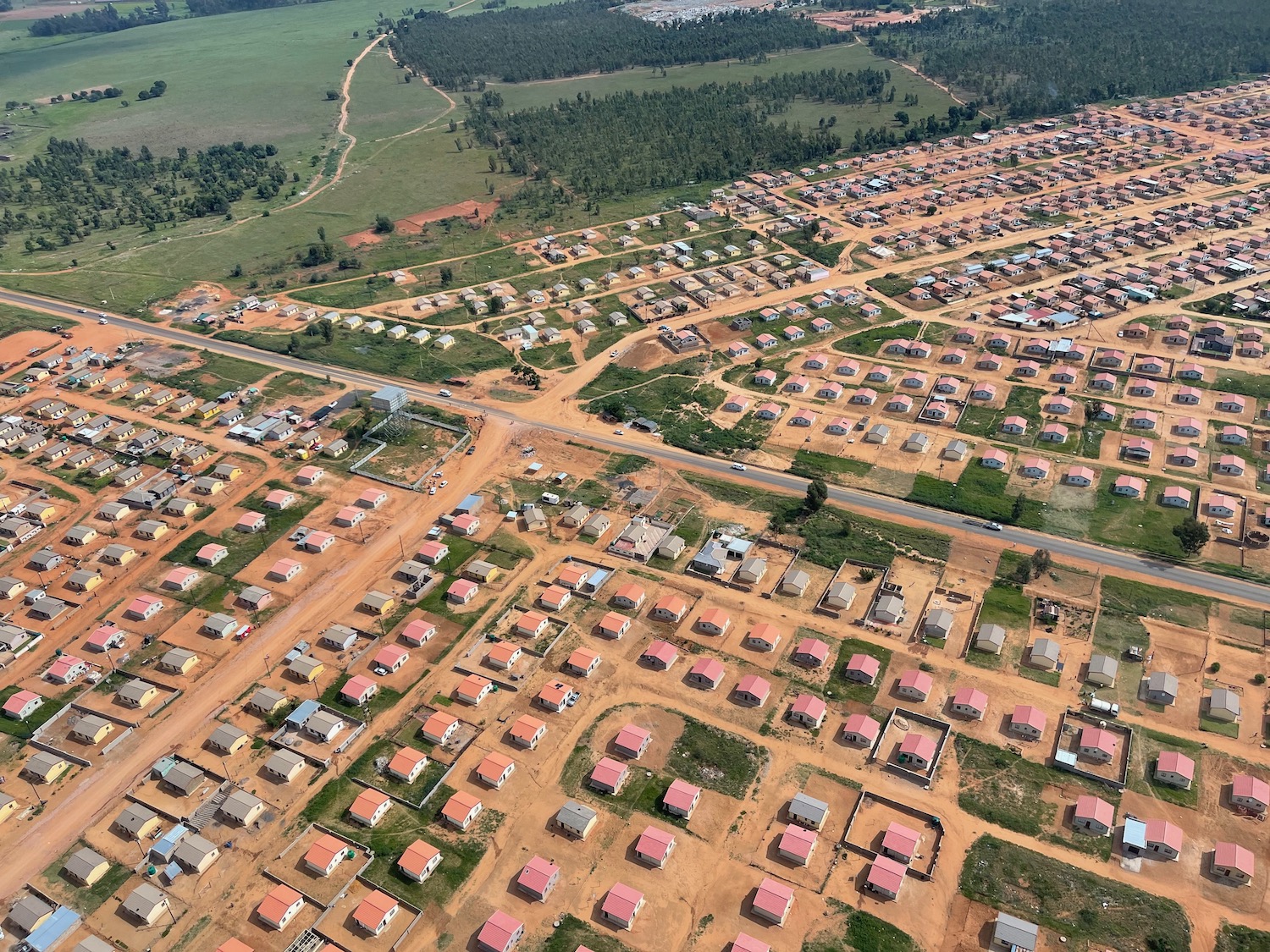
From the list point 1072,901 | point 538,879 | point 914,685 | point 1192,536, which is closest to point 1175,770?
point 1072,901

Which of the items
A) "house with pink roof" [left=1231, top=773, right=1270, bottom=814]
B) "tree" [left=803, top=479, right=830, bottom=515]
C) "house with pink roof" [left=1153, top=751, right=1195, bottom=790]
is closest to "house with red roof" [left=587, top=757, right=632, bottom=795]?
"tree" [left=803, top=479, right=830, bottom=515]

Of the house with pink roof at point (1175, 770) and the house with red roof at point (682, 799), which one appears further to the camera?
the house with pink roof at point (1175, 770)

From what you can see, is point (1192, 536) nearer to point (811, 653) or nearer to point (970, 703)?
point (970, 703)

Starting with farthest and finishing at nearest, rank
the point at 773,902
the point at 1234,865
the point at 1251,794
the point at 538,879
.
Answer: the point at 1251,794, the point at 538,879, the point at 1234,865, the point at 773,902

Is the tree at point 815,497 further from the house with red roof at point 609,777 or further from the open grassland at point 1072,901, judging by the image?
the open grassland at point 1072,901

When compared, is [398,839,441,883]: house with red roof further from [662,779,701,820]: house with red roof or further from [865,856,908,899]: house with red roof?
[865,856,908,899]: house with red roof

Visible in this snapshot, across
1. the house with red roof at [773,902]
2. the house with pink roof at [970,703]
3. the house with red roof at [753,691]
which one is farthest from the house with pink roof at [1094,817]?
the house with red roof at [753,691]
